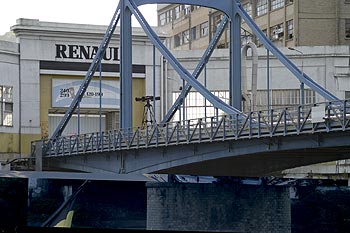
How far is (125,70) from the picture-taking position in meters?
61.8

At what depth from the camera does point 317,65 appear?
78000 mm

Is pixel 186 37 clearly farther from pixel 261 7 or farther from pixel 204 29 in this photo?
pixel 261 7

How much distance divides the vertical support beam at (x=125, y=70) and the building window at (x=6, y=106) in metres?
15.0

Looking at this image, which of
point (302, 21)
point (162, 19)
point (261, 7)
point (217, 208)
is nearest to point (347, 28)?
point (302, 21)

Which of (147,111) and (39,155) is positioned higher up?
(147,111)

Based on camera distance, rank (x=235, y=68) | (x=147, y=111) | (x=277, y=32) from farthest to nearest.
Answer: (x=277, y=32), (x=147, y=111), (x=235, y=68)

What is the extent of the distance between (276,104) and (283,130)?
34955 mm

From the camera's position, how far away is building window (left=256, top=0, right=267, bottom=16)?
9482 centimetres

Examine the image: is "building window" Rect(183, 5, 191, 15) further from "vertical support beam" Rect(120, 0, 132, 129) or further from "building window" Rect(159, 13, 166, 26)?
"vertical support beam" Rect(120, 0, 132, 129)

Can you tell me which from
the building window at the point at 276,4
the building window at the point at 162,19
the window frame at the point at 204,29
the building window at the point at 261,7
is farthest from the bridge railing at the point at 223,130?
the building window at the point at 162,19

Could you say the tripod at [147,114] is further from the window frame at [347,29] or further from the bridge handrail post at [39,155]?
the window frame at [347,29]

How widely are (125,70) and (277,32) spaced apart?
32864 millimetres

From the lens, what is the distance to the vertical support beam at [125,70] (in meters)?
61.1

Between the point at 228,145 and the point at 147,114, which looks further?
the point at 147,114
